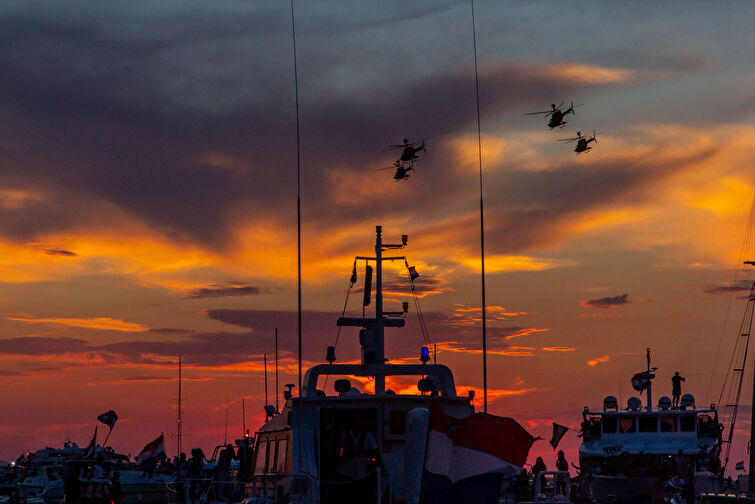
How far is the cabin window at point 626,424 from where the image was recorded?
55.5 meters

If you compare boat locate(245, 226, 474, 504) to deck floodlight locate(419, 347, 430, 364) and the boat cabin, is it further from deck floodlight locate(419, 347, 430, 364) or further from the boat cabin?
the boat cabin

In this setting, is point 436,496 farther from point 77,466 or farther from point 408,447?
point 77,466

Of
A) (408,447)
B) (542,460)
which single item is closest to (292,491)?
(408,447)

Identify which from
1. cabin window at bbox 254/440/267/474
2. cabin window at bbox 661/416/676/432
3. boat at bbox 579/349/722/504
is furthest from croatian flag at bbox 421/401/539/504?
cabin window at bbox 661/416/676/432

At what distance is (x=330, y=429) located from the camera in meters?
29.2

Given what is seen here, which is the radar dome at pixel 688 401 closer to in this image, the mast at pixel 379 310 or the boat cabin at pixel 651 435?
the boat cabin at pixel 651 435

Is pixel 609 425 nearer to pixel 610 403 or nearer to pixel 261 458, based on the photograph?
pixel 610 403

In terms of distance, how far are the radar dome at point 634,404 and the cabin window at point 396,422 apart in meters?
29.9

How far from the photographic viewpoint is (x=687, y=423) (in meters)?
54.5

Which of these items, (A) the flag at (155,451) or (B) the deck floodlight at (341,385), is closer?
(B) the deck floodlight at (341,385)

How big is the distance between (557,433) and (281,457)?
10440mm

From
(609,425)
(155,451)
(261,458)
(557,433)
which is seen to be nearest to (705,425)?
(609,425)

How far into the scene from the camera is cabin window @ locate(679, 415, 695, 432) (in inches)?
2146

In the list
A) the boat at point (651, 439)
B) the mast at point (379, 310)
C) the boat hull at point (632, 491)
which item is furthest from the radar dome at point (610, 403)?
the mast at point (379, 310)
